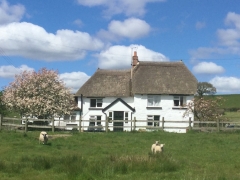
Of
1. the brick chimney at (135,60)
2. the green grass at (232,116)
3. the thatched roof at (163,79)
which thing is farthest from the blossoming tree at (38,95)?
the green grass at (232,116)

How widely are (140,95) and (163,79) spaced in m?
4.07

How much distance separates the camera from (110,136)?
88.4ft

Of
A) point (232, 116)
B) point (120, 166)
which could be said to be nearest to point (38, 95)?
point (120, 166)

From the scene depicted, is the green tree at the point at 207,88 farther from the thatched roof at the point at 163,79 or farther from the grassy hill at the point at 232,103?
the thatched roof at the point at 163,79

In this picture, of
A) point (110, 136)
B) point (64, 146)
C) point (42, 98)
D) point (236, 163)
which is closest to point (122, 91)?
point (42, 98)

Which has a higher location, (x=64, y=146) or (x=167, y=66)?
(x=167, y=66)

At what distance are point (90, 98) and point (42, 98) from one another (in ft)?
31.8

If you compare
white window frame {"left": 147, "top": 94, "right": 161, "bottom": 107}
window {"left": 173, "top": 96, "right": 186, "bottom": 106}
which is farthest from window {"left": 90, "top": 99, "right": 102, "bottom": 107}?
window {"left": 173, "top": 96, "right": 186, "bottom": 106}

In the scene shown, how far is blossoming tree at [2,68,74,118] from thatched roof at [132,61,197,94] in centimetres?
1023

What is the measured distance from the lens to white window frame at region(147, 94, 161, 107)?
46.0 m

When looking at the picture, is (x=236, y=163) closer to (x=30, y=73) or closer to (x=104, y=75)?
(x=30, y=73)

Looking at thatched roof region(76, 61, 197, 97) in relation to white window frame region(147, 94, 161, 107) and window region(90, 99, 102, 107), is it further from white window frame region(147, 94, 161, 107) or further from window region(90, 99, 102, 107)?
window region(90, 99, 102, 107)

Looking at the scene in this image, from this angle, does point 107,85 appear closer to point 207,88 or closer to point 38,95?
point 38,95

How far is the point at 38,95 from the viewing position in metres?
39.0
